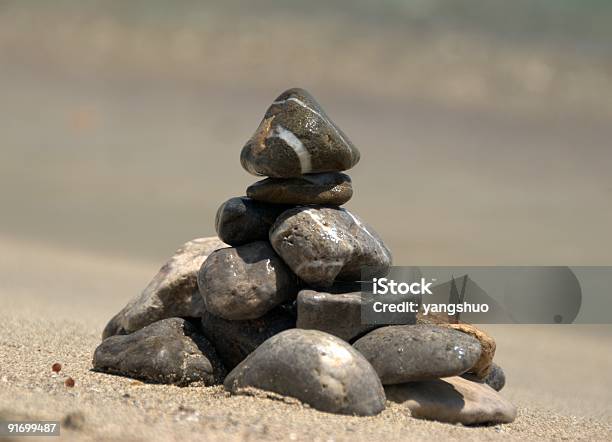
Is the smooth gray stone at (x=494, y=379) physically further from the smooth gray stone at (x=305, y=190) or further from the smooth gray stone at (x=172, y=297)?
the smooth gray stone at (x=172, y=297)

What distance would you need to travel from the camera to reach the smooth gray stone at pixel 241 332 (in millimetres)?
6398

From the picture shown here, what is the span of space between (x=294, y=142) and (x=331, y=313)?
1302 millimetres

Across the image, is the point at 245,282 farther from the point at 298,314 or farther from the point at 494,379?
the point at 494,379

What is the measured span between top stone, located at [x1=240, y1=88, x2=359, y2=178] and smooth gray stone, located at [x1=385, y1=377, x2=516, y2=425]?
5.76ft

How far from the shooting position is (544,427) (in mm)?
6375

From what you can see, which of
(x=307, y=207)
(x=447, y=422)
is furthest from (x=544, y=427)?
(x=307, y=207)

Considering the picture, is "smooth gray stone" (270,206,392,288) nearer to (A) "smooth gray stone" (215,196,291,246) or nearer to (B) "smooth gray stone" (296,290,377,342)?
(B) "smooth gray stone" (296,290,377,342)

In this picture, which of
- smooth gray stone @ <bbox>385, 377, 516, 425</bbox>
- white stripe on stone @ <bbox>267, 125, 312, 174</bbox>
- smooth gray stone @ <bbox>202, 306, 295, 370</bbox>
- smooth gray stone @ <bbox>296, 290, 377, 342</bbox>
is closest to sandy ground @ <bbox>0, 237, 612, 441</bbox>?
smooth gray stone @ <bbox>385, 377, 516, 425</bbox>

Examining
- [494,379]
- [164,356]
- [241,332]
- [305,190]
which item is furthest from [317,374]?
[494,379]

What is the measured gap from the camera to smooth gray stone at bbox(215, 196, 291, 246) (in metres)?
6.47

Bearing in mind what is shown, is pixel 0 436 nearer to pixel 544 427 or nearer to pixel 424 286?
pixel 424 286

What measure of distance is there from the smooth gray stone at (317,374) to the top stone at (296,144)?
134 cm

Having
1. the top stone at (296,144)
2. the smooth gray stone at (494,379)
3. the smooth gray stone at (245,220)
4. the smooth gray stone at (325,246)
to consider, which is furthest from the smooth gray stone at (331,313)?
the smooth gray stone at (494,379)

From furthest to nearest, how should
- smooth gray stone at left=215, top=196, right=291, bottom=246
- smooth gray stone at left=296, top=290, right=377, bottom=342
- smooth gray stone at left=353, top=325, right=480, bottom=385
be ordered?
smooth gray stone at left=215, top=196, right=291, bottom=246 → smooth gray stone at left=296, top=290, right=377, bottom=342 → smooth gray stone at left=353, top=325, right=480, bottom=385
